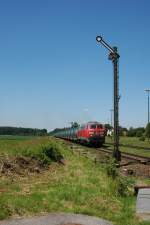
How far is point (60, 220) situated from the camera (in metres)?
8.88

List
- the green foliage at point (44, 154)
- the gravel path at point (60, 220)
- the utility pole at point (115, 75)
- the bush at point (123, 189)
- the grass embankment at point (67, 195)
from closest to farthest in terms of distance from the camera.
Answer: the gravel path at point (60, 220)
the grass embankment at point (67, 195)
the bush at point (123, 189)
the green foliage at point (44, 154)
the utility pole at point (115, 75)

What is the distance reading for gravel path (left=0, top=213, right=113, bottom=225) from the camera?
28.4ft

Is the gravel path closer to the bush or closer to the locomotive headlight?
the bush

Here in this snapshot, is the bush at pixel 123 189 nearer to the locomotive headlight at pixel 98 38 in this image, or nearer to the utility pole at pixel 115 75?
the utility pole at pixel 115 75

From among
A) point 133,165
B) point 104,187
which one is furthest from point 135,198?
point 133,165

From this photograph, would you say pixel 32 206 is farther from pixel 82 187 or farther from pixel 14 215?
pixel 82 187

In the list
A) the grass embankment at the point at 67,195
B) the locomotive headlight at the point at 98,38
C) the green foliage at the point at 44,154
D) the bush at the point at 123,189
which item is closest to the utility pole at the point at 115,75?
the locomotive headlight at the point at 98,38

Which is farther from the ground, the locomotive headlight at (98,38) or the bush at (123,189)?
the locomotive headlight at (98,38)

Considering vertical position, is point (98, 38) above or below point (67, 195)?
above

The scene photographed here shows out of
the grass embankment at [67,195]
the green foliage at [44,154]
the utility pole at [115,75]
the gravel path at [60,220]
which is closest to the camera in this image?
the gravel path at [60,220]

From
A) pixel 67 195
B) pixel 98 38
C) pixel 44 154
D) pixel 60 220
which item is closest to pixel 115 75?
pixel 98 38

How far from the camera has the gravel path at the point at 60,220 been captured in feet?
28.4

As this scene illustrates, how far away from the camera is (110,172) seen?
15.7m

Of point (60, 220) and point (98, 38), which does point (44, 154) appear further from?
point (60, 220)
